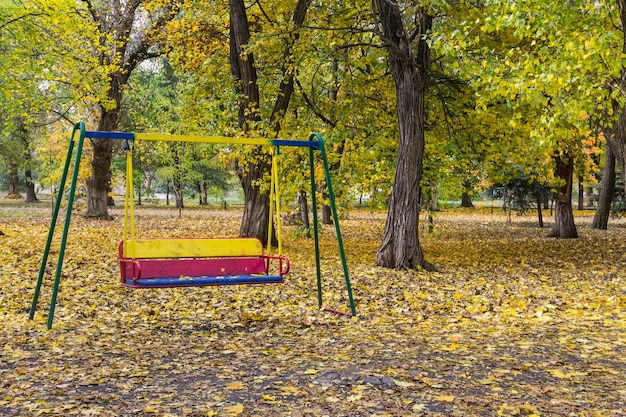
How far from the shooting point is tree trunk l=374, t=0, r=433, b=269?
11.6 metres

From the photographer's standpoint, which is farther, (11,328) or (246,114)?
(246,114)

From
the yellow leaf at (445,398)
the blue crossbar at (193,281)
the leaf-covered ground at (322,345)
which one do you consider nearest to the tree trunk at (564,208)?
the leaf-covered ground at (322,345)

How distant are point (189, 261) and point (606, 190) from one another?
60.9ft

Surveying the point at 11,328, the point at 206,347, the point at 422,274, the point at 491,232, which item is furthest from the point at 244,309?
the point at 491,232

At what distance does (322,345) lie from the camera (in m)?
6.17

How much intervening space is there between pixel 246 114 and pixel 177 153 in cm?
1910

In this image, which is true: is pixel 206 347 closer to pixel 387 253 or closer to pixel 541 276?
pixel 387 253

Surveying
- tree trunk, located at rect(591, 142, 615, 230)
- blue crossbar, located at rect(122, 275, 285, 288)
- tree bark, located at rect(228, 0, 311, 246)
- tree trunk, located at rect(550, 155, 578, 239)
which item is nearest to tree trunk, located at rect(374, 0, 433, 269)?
tree bark, located at rect(228, 0, 311, 246)

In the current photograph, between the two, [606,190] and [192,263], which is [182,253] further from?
[606,190]

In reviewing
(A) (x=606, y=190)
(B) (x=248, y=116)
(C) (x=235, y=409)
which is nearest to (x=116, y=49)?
(B) (x=248, y=116)

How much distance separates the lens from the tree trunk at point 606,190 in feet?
70.5

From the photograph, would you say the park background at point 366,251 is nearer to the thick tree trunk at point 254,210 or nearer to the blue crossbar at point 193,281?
the thick tree trunk at point 254,210

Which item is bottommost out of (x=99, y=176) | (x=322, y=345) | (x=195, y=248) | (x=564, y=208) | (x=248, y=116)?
(x=322, y=345)

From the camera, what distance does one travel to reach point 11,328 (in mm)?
6637
